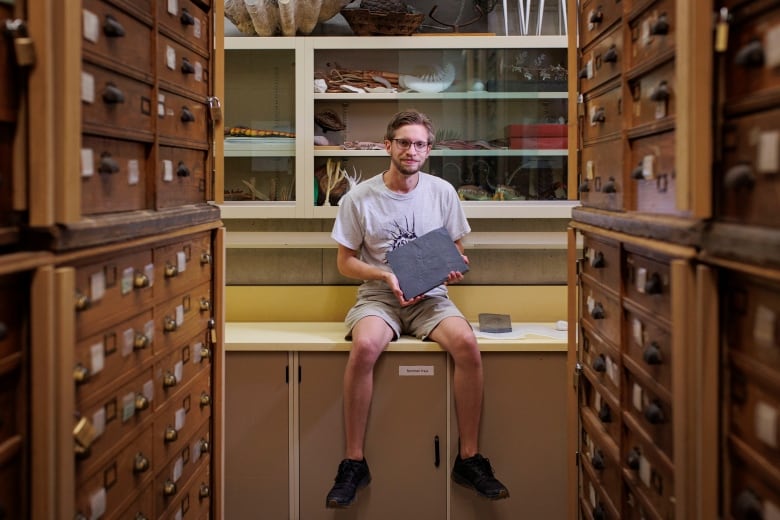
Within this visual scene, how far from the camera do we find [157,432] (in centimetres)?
187

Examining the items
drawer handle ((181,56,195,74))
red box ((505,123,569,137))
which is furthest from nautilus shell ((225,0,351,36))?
drawer handle ((181,56,195,74))

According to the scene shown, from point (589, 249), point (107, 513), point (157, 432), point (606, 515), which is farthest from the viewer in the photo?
point (589, 249)

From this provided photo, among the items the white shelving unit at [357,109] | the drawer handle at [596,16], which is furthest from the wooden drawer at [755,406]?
the white shelving unit at [357,109]

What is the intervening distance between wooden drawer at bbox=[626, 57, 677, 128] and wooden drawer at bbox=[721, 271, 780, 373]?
389 millimetres

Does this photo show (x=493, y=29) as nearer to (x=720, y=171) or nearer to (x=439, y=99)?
(x=439, y=99)

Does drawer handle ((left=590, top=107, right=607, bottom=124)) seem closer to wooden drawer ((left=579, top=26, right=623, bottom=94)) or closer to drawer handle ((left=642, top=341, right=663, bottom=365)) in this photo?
wooden drawer ((left=579, top=26, right=623, bottom=94))

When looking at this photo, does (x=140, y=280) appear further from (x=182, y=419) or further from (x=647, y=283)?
(x=647, y=283)

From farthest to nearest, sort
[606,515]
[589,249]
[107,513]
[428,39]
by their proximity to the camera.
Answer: [428,39] < [589,249] < [606,515] < [107,513]

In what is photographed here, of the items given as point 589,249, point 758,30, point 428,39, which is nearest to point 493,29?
point 428,39

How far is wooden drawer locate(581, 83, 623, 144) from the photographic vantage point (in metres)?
1.90

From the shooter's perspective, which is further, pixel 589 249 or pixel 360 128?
pixel 360 128

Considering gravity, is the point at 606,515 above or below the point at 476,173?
below

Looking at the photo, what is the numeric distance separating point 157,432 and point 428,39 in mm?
2212

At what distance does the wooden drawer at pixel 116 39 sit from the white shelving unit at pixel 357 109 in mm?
1709
